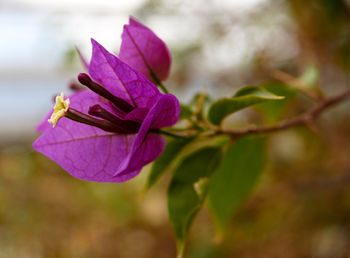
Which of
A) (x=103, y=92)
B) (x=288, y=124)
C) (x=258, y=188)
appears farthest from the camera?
(x=258, y=188)

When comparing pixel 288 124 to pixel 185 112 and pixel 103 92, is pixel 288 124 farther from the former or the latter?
pixel 103 92

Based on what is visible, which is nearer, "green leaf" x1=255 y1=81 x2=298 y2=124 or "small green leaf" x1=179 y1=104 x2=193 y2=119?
"small green leaf" x1=179 y1=104 x2=193 y2=119

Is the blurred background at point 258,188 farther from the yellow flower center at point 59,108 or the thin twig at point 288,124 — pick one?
the yellow flower center at point 59,108

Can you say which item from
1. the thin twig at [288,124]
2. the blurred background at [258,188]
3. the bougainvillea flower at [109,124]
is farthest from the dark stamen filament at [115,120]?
the blurred background at [258,188]

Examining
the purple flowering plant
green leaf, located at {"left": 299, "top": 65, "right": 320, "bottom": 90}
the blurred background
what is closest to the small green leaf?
the purple flowering plant

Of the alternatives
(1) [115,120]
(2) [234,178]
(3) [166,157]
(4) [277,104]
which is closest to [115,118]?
(1) [115,120]

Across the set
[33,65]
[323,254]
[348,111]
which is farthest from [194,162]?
[33,65]

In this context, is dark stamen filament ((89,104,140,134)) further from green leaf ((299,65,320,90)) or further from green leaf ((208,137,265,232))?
green leaf ((299,65,320,90))
